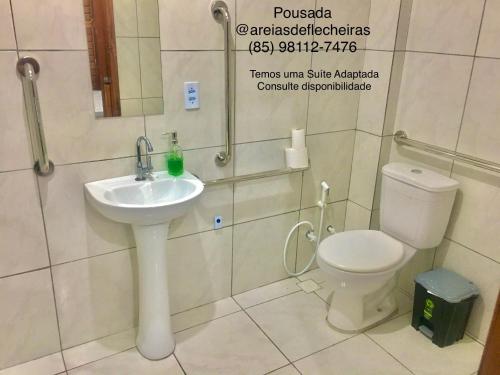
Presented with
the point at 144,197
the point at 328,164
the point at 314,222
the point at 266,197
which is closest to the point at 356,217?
the point at 314,222

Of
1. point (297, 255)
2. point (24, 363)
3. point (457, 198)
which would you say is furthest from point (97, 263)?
point (457, 198)

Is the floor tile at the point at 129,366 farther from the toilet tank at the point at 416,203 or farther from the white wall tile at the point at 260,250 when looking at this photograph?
the toilet tank at the point at 416,203

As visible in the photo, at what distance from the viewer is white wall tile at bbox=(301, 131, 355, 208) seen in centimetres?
239

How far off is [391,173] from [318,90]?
0.57 m

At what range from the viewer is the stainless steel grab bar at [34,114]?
60.7 inches

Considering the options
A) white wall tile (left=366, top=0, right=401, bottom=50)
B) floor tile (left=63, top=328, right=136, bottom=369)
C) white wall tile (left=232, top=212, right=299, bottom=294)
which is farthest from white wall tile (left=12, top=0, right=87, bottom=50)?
white wall tile (left=366, top=0, right=401, bottom=50)

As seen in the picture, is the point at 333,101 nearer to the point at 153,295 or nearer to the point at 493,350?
the point at 153,295

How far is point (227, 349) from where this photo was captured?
2043mm

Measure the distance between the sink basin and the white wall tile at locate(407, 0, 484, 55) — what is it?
4.25 feet

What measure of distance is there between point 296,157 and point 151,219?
0.89 m

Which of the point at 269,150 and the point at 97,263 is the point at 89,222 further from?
the point at 269,150

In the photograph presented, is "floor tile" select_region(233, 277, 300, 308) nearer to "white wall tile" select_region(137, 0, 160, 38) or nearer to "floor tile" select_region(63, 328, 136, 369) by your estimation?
"floor tile" select_region(63, 328, 136, 369)

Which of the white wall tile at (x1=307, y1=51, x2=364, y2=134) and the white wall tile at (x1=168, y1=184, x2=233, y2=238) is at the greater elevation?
the white wall tile at (x1=307, y1=51, x2=364, y2=134)

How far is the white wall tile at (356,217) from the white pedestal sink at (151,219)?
1.12 metres
